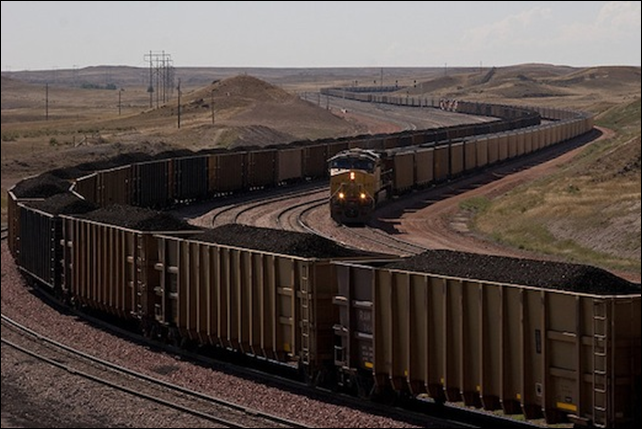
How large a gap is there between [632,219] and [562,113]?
12374 centimetres

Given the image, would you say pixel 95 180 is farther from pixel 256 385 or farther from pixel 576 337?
pixel 576 337

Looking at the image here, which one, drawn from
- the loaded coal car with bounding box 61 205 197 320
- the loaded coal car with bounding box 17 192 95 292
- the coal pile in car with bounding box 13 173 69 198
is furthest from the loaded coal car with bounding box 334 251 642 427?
the coal pile in car with bounding box 13 173 69 198

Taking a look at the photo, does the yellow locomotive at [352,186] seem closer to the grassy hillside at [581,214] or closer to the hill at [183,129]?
the grassy hillside at [581,214]

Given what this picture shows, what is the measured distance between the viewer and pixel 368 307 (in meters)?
22.1

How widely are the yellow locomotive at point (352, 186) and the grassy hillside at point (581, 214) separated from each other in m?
6.93

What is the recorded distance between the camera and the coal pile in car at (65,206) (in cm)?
3609

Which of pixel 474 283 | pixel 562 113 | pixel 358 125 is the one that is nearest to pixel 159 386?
pixel 474 283

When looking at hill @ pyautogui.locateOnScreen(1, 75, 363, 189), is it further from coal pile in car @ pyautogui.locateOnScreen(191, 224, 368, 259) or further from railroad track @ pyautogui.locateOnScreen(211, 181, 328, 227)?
coal pile in car @ pyautogui.locateOnScreen(191, 224, 368, 259)

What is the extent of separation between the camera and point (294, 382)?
24281mm

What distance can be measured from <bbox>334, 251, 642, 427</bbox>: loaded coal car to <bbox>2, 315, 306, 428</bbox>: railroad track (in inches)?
98.7

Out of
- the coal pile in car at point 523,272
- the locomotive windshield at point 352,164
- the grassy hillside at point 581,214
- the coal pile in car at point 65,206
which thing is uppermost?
the locomotive windshield at point 352,164

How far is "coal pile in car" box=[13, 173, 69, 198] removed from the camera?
44.4 m

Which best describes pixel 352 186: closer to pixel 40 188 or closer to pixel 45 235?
pixel 40 188

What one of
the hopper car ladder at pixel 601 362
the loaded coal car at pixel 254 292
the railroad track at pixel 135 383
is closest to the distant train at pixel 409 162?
the railroad track at pixel 135 383
